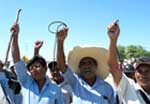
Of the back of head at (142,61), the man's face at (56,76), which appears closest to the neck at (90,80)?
the back of head at (142,61)

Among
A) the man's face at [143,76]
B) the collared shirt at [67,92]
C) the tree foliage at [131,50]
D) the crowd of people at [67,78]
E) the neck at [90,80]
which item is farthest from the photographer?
the tree foliage at [131,50]

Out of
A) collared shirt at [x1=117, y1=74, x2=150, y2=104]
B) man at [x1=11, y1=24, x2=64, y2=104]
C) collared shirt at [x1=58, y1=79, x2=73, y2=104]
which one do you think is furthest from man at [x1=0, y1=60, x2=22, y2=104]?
collared shirt at [x1=117, y1=74, x2=150, y2=104]

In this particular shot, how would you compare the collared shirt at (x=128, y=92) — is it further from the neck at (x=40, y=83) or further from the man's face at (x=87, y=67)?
the neck at (x=40, y=83)

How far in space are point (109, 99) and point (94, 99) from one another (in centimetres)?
26

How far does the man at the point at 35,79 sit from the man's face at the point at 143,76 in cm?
136

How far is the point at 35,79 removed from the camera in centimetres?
544

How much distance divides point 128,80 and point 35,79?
5.10ft

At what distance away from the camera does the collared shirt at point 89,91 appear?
16.3 feet

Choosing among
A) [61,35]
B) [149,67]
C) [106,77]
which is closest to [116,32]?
[149,67]

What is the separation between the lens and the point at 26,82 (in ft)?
17.8

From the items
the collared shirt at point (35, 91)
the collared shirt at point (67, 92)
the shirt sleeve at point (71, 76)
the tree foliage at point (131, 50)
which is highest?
the shirt sleeve at point (71, 76)

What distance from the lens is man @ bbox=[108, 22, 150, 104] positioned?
4.20 metres

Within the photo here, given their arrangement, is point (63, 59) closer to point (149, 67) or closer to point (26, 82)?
point (26, 82)

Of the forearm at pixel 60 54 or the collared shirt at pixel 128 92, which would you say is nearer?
the collared shirt at pixel 128 92
